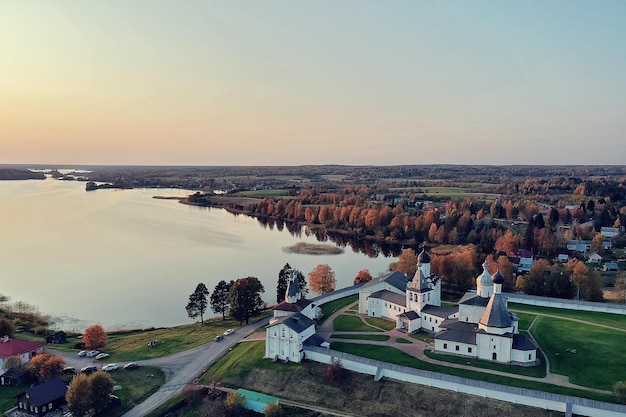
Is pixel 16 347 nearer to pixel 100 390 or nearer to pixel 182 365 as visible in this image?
pixel 100 390

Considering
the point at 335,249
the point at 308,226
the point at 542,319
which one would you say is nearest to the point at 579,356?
the point at 542,319

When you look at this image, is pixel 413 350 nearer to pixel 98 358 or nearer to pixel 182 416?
pixel 182 416

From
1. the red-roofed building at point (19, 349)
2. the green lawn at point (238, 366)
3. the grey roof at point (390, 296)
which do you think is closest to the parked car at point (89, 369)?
the red-roofed building at point (19, 349)

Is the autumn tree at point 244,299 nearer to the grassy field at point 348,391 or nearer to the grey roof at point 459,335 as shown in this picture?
the grassy field at point 348,391

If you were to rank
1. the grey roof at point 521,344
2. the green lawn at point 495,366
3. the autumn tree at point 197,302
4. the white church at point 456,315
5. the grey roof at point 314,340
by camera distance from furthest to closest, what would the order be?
the autumn tree at point 197,302
the grey roof at point 314,340
the white church at point 456,315
the grey roof at point 521,344
the green lawn at point 495,366

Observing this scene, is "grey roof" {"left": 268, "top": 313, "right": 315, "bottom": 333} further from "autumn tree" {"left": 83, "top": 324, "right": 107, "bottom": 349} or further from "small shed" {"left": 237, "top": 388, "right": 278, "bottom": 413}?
"autumn tree" {"left": 83, "top": 324, "right": 107, "bottom": 349}

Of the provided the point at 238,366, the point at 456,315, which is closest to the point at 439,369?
the point at 456,315
